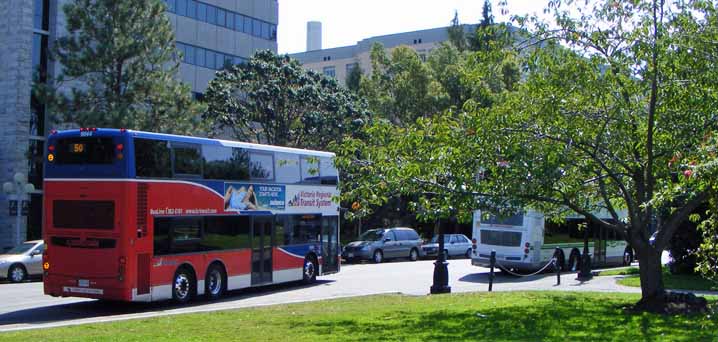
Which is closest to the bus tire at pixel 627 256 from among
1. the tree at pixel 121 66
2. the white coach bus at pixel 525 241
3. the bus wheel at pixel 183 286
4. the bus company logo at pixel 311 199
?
the white coach bus at pixel 525 241

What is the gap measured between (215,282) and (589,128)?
10503 mm

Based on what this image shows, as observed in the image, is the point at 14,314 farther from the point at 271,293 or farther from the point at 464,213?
the point at 464,213

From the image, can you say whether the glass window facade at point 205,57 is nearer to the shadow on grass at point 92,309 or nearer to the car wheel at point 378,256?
the car wheel at point 378,256

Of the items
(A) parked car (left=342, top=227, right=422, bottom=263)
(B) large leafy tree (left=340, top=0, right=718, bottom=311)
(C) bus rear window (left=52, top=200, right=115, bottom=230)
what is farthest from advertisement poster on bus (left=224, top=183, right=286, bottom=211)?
(A) parked car (left=342, top=227, right=422, bottom=263)

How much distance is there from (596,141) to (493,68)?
7.99 feet

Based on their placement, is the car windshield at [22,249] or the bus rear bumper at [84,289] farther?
the car windshield at [22,249]

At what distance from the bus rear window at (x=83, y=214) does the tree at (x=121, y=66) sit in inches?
461

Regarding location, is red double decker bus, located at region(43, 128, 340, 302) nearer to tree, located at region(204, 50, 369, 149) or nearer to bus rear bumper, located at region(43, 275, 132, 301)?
bus rear bumper, located at region(43, 275, 132, 301)

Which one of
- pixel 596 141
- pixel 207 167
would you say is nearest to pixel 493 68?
pixel 596 141

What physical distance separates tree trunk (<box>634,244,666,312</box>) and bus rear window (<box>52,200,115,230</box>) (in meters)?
10.7

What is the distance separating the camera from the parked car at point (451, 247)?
4153 centimetres

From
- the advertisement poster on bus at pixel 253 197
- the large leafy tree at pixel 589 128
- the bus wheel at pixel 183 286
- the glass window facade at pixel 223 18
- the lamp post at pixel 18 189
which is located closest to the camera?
the large leafy tree at pixel 589 128

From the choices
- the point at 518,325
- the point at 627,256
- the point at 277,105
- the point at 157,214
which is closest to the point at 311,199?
the point at 157,214

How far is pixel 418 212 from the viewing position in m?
14.9
